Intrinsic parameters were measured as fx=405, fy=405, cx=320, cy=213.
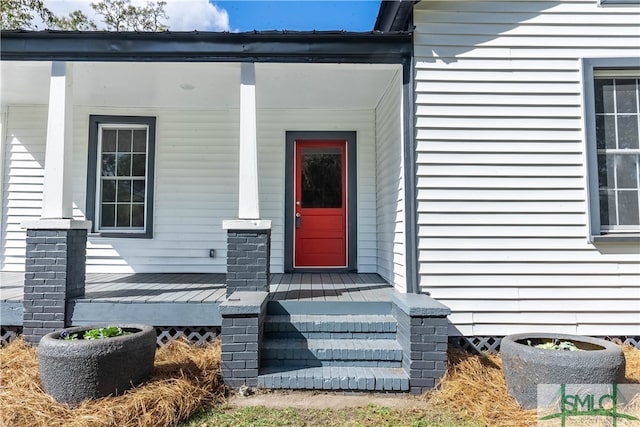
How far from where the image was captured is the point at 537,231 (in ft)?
13.0

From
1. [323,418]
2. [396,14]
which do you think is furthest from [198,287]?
[396,14]

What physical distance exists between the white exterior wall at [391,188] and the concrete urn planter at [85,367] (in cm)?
250

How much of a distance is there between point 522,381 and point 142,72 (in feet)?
14.9

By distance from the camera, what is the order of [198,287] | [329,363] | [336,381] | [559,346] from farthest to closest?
[198,287] < [329,363] < [336,381] < [559,346]

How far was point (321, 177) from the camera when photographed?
19.4 feet

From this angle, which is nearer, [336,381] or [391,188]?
[336,381]

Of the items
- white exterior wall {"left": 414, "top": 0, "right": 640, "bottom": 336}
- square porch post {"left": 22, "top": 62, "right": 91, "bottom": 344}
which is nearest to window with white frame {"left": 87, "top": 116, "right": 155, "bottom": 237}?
square porch post {"left": 22, "top": 62, "right": 91, "bottom": 344}

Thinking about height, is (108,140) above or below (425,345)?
above

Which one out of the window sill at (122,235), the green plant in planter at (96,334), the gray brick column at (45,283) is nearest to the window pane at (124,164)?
the window sill at (122,235)

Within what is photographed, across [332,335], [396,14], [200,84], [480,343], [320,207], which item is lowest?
[480,343]

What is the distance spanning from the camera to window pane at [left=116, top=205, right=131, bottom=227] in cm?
574

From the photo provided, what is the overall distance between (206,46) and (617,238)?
14.4ft

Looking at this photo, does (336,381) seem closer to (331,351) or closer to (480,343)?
(331,351)

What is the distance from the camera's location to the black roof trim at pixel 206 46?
3.93 m
